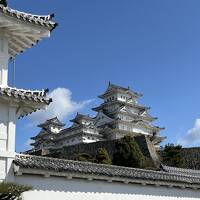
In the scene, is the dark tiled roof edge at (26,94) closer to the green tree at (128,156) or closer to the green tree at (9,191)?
the green tree at (9,191)

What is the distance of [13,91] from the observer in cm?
1163

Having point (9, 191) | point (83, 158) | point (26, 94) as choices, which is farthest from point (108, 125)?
point (9, 191)

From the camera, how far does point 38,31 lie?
12.8 m

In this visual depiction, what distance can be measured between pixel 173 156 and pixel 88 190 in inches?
1261

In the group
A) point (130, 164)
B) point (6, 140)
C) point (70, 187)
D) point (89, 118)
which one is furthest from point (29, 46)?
point (89, 118)

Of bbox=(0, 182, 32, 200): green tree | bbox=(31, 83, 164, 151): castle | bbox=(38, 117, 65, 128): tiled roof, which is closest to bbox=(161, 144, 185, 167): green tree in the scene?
bbox=(31, 83, 164, 151): castle

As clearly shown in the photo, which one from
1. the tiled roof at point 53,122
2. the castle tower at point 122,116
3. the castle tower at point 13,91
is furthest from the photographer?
the tiled roof at point 53,122

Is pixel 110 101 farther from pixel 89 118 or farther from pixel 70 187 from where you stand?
pixel 70 187

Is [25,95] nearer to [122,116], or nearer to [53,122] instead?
[122,116]

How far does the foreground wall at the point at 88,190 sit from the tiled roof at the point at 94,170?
31 centimetres

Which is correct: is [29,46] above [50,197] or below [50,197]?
above

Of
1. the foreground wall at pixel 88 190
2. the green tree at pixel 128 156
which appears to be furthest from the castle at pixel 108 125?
the foreground wall at pixel 88 190

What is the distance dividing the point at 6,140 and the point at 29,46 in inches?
137

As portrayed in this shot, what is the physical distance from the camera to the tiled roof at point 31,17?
1202 cm
